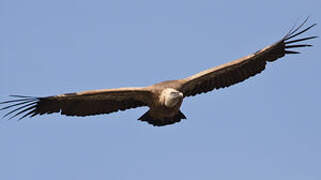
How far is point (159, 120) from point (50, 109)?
1.85m

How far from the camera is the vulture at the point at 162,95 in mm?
11891

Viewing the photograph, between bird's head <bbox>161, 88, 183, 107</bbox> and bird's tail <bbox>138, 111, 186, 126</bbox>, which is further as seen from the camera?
bird's tail <bbox>138, 111, 186, 126</bbox>

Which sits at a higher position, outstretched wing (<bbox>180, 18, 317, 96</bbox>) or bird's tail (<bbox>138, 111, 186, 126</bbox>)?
outstretched wing (<bbox>180, 18, 317, 96</bbox>)

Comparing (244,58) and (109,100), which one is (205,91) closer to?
(244,58)

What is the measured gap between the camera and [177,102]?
11.7 metres

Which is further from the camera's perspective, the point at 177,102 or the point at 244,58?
the point at 244,58

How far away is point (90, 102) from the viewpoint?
1214 cm

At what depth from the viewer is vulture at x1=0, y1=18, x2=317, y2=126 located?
468 inches

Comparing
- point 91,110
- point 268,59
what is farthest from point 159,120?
point 268,59

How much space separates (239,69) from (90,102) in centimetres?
270

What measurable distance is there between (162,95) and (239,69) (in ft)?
5.50

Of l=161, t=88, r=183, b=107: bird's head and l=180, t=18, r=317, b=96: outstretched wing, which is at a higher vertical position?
l=180, t=18, r=317, b=96: outstretched wing

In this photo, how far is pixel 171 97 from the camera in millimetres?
11602

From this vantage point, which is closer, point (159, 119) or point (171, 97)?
point (171, 97)
